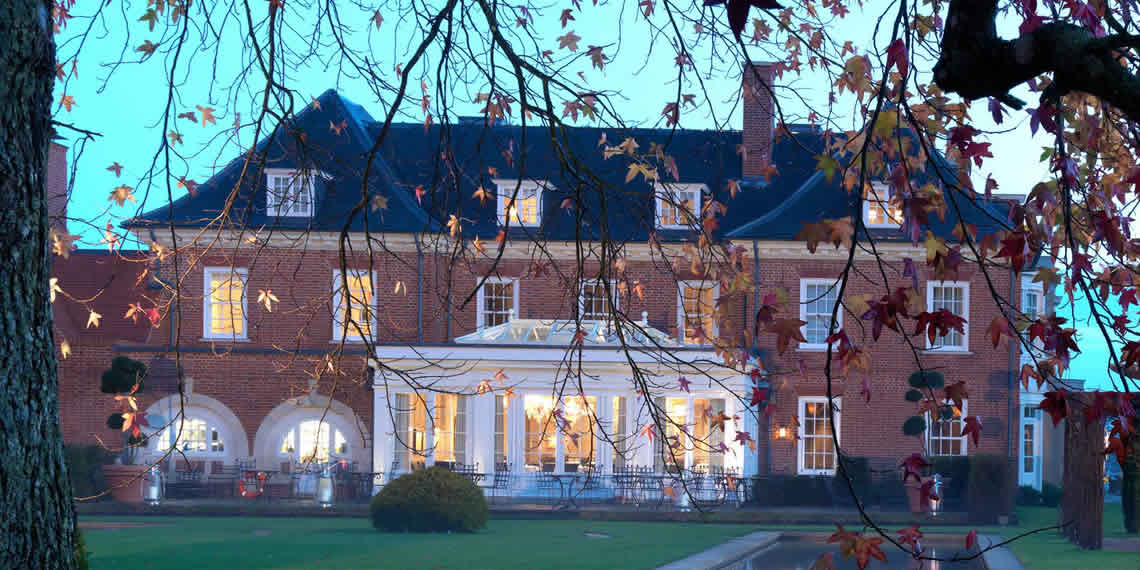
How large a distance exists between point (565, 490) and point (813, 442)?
6.88m

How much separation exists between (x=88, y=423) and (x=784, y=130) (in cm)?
2939

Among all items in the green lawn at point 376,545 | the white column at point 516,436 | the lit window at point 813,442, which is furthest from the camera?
the lit window at point 813,442

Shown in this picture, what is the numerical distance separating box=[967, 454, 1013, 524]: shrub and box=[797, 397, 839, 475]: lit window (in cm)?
540

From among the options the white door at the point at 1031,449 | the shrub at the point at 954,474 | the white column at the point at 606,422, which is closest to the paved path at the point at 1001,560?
the shrub at the point at 954,474

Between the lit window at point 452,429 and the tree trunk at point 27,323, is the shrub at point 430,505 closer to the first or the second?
the lit window at point 452,429

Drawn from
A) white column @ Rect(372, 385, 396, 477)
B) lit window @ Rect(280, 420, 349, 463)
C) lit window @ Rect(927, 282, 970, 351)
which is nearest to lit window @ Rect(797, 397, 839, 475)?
lit window @ Rect(927, 282, 970, 351)

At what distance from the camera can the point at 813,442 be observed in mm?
33094

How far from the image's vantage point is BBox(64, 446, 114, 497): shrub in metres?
29.4

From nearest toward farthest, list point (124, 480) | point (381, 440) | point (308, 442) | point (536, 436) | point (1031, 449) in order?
point (124, 480) < point (536, 436) < point (381, 440) < point (308, 442) < point (1031, 449)

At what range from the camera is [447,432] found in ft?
104

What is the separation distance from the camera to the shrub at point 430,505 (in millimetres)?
22953

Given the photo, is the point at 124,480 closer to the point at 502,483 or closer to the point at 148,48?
the point at 502,483

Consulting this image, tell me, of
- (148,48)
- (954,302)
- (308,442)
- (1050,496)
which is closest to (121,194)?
(148,48)

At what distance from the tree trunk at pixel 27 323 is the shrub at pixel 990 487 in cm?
2518
